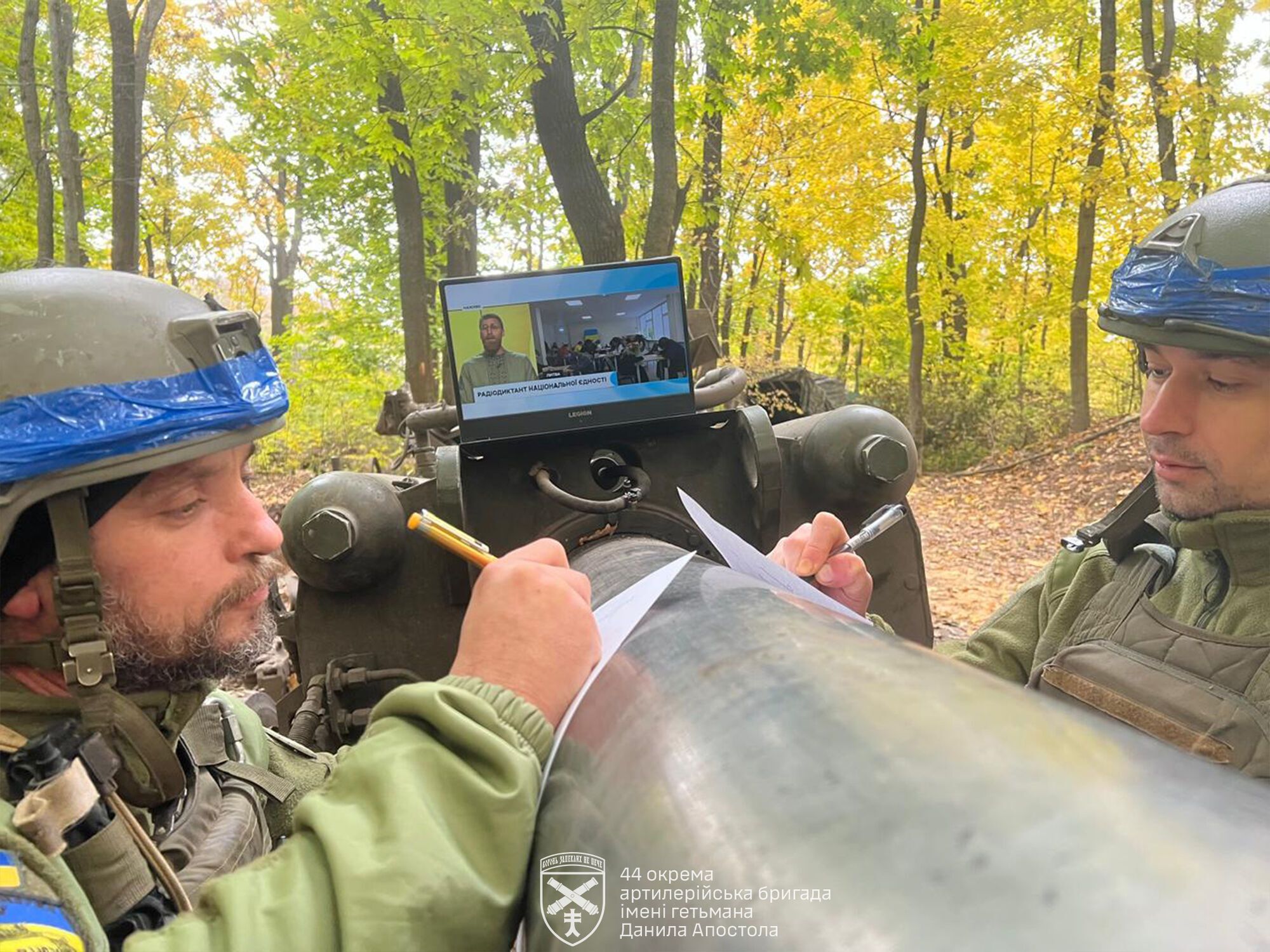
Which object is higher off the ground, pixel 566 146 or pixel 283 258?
pixel 283 258

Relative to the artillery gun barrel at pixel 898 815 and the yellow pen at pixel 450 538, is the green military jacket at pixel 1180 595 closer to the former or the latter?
the yellow pen at pixel 450 538

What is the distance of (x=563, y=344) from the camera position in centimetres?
289

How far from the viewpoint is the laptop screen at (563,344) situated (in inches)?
113

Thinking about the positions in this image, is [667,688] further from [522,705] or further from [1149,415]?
[1149,415]

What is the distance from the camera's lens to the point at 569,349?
290 centimetres

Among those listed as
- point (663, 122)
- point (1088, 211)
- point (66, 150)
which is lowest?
point (1088, 211)

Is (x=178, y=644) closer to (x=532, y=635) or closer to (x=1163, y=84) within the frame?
(x=532, y=635)

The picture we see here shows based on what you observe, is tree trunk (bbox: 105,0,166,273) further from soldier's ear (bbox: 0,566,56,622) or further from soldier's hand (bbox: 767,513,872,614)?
soldier's hand (bbox: 767,513,872,614)

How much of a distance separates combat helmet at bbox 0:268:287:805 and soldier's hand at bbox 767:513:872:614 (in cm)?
124

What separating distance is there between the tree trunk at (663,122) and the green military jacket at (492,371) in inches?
235

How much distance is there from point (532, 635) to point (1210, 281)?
1.55 m

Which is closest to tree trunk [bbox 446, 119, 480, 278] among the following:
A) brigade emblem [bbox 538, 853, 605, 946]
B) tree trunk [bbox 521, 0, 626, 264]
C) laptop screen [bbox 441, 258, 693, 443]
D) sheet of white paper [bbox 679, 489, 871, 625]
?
tree trunk [bbox 521, 0, 626, 264]

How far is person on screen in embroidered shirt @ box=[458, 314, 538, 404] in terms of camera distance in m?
2.86

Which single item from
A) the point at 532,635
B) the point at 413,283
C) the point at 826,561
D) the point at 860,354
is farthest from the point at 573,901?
the point at 860,354
